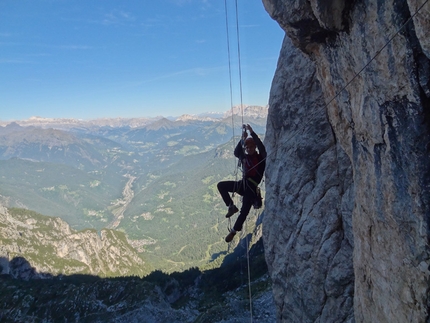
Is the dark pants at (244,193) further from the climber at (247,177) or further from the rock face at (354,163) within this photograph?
the rock face at (354,163)

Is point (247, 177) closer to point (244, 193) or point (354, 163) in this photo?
point (244, 193)

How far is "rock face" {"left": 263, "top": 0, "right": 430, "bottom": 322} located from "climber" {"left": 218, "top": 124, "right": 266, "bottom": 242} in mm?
1357

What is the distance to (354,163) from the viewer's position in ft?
24.3

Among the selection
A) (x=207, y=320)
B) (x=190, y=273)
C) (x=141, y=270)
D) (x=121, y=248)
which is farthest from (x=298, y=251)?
(x=121, y=248)

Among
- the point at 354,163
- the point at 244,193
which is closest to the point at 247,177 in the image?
the point at 244,193

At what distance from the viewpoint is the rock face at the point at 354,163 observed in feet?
15.8

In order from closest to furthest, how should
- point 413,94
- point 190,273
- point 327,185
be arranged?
point 413,94 < point 327,185 < point 190,273

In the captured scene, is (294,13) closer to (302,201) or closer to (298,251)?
(302,201)

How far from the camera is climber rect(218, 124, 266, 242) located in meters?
11.5

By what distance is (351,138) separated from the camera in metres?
7.66

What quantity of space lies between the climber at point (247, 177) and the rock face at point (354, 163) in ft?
4.45

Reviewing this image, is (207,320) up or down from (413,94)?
down

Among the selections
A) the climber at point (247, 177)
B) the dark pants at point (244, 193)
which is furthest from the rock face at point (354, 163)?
Result: the dark pants at point (244, 193)

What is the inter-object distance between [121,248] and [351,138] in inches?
6603
